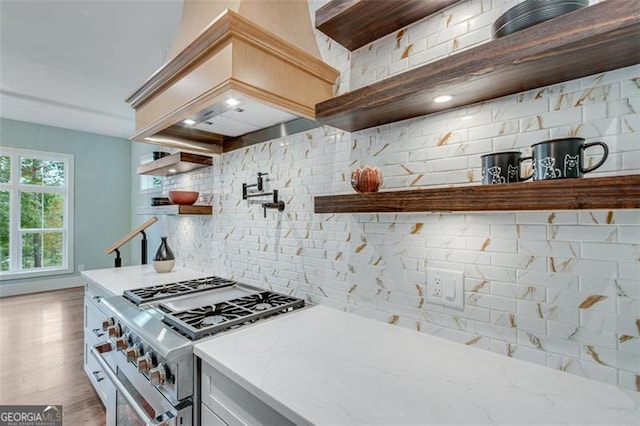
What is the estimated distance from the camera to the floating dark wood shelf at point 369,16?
114 centimetres

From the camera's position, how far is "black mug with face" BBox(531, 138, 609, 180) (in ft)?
2.40

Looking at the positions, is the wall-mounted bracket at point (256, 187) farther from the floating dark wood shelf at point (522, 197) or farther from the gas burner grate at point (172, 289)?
the floating dark wood shelf at point (522, 197)

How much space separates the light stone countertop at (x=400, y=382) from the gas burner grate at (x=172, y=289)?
73 cm

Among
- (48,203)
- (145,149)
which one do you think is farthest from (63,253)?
(145,149)

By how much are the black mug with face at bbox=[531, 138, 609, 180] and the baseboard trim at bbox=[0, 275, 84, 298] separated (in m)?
6.76

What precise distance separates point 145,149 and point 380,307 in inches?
217

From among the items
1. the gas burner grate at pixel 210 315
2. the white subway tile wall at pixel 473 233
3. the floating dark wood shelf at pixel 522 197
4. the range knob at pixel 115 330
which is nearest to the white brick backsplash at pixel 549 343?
the white subway tile wall at pixel 473 233

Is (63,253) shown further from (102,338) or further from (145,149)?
(102,338)

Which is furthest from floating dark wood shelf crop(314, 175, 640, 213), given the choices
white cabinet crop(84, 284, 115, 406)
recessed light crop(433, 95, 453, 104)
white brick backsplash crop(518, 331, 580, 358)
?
white cabinet crop(84, 284, 115, 406)

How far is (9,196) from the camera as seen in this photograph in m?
4.80

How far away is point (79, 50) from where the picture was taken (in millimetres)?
2791

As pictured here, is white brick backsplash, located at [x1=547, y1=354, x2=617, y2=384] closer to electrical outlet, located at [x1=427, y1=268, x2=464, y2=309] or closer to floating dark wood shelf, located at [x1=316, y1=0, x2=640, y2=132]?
electrical outlet, located at [x1=427, y1=268, x2=464, y2=309]

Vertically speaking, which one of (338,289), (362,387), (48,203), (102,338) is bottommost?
(102,338)

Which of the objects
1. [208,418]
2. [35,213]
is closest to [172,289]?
[208,418]
